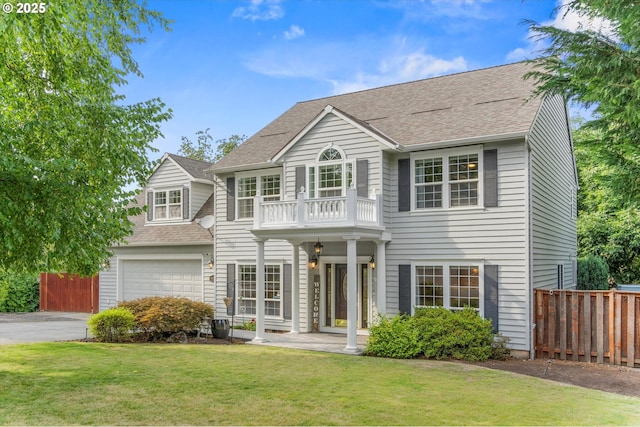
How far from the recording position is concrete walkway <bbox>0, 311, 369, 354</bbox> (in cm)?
1339

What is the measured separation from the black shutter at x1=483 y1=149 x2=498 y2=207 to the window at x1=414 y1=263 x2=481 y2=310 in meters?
1.65

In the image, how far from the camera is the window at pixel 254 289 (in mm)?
16422

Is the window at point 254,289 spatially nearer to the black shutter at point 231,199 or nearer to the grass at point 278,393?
the black shutter at point 231,199

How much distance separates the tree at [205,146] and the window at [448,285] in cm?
2665

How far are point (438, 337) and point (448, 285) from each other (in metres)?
1.90

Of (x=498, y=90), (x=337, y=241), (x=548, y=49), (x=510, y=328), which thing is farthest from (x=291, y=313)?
(x=548, y=49)

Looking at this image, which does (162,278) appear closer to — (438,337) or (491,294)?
(438,337)

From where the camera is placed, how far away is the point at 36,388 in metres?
8.34

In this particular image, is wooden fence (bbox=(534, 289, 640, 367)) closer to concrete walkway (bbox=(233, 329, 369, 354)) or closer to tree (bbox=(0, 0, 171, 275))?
concrete walkway (bbox=(233, 329, 369, 354))

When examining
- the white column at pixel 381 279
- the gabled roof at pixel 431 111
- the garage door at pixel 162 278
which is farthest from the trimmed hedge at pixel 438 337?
the garage door at pixel 162 278

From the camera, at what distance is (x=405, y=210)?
14008 millimetres

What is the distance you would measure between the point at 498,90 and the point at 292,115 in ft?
25.2

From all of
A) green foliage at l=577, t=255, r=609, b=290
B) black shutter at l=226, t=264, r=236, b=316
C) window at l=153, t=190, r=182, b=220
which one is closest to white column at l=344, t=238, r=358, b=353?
black shutter at l=226, t=264, r=236, b=316

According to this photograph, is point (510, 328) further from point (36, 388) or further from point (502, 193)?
point (36, 388)
